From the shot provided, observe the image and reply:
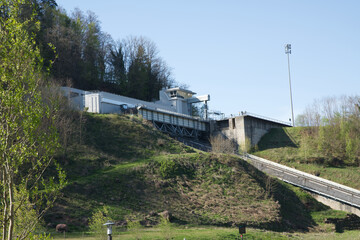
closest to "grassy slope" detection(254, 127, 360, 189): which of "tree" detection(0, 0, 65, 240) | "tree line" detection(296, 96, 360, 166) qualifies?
"tree line" detection(296, 96, 360, 166)

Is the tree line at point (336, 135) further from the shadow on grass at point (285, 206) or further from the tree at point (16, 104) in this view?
the tree at point (16, 104)

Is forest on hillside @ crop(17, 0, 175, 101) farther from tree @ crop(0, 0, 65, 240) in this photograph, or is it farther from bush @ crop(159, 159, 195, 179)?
tree @ crop(0, 0, 65, 240)

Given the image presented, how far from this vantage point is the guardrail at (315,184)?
52.2 m

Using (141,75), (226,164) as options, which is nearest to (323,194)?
(226,164)

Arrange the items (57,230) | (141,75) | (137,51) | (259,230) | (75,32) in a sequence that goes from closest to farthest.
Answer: (57,230) < (259,230) < (75,32) < (141,75) < (137,51)

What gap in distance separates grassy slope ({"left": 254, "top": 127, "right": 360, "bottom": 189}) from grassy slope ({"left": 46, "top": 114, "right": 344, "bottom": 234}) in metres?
10.9

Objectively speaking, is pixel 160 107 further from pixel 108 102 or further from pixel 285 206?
pixel 285 206

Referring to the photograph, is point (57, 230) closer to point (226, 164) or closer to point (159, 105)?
point (226, 164)

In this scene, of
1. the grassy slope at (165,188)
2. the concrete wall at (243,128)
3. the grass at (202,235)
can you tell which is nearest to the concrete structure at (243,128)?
the concrete wall at (243,128)

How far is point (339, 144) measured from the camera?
71125 millimetres

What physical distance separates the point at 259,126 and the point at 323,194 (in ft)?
86.5

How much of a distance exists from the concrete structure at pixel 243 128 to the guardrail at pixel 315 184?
843 centimetres

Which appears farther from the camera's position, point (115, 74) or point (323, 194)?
point (115, 74)

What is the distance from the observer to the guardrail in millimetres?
52250
